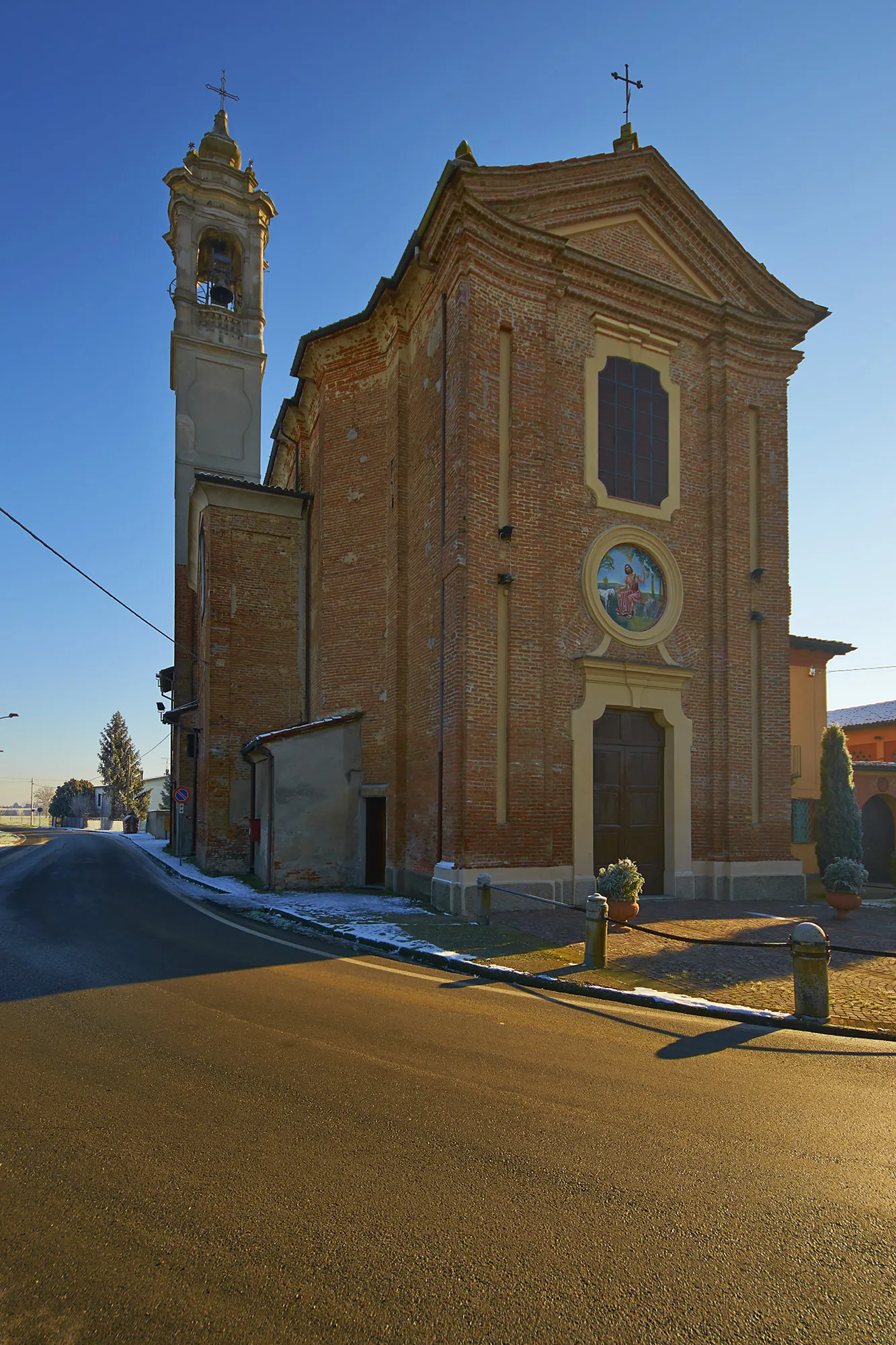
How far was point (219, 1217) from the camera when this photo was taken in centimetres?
319

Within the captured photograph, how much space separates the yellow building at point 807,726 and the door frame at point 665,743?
6.12 metres

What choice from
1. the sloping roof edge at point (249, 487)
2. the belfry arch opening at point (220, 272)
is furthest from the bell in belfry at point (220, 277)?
the sloping roof edge at point (249, 487)

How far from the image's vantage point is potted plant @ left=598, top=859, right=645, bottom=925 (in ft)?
34.0

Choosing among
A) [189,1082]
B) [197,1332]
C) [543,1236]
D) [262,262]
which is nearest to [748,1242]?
[543,1236]

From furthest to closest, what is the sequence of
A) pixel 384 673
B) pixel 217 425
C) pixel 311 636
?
pixel 217 425, pixel 311 636, pixel 384 673

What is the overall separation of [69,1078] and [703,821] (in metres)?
12.3

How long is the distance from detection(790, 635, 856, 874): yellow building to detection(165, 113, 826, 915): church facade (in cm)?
447

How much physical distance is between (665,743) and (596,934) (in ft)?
22.4

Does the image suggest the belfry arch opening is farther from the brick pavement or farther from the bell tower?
the brick pavement

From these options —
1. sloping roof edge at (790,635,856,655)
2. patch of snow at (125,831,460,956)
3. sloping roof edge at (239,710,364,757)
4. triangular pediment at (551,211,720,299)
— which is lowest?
patch of snow at (125,831,460,956)

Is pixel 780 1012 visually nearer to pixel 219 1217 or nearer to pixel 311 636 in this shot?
pixel 219 1217

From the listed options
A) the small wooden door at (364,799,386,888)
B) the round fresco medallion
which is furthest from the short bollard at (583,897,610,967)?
the small wooden door at (364,799,386,888)

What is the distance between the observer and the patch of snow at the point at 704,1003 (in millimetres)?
6742

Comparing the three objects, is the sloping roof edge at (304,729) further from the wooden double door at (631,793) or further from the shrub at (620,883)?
the shrub at (620,883)
